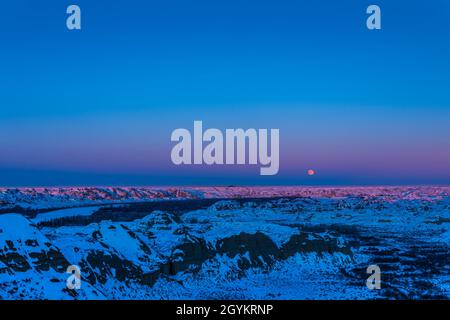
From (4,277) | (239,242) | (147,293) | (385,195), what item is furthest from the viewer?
(385,195)

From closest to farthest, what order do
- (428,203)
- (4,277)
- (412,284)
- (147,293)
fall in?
(4,277)
(147,293)
(412,284)
(428,203)

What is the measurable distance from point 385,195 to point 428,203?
22828 millimetres

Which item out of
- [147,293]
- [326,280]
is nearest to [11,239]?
[147,293]

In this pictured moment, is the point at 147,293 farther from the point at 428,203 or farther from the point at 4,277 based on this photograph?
the point at 428,203

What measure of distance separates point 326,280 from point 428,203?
10340 cm

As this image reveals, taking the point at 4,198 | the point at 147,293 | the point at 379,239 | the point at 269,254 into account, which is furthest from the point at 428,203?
the point at 147,293

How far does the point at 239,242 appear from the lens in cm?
4975

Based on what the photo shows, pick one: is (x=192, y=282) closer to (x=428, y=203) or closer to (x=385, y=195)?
(x=428, y=203)

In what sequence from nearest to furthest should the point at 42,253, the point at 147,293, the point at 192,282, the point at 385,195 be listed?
the point at 42,253, the point at 147,293, the point at 192,282, the point at 385,195

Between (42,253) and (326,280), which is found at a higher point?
(42,253)
